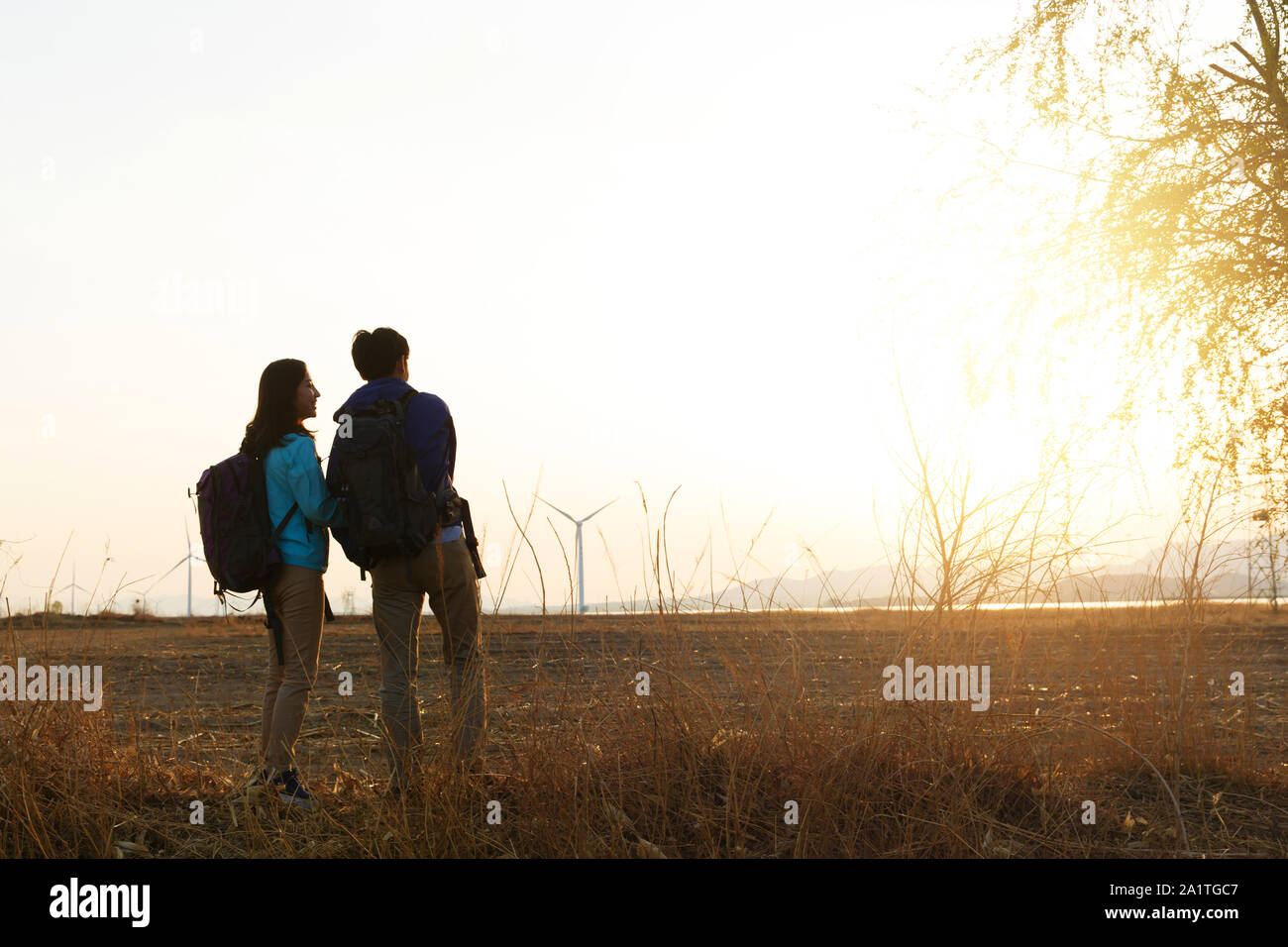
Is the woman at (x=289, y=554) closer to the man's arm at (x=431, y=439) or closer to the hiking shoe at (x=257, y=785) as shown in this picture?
the hiking shoe at (x=257, y=785)

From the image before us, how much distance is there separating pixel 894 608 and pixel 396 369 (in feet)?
Answer: 8.92

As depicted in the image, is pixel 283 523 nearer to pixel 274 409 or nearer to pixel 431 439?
pixel 274 409

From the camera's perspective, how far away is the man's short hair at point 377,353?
486cm

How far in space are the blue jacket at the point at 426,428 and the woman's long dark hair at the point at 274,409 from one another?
0.72 ft

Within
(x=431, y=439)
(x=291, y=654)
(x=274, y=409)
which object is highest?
(x=274, y=409)

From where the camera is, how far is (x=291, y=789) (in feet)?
14.4

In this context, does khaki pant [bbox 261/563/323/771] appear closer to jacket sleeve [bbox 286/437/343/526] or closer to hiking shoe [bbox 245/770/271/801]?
hiking shoe [bbox 245/770/271/801]

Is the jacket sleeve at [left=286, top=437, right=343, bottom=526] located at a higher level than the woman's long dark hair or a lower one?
lower

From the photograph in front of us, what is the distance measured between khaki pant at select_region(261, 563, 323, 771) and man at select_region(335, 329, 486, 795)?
28cm

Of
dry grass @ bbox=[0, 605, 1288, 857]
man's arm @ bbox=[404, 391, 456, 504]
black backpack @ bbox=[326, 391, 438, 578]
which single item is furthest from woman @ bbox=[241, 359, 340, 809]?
man's arm @ bbox=[404, 391, 456, 504]

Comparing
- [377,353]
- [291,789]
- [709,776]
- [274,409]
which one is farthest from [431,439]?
[709,776]

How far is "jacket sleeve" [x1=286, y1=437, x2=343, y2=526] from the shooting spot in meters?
4.54

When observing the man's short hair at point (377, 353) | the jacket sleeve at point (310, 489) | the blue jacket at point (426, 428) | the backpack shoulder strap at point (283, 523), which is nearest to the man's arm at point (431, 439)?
the blue jacket at point (426, 428)

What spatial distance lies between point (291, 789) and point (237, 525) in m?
1.21
